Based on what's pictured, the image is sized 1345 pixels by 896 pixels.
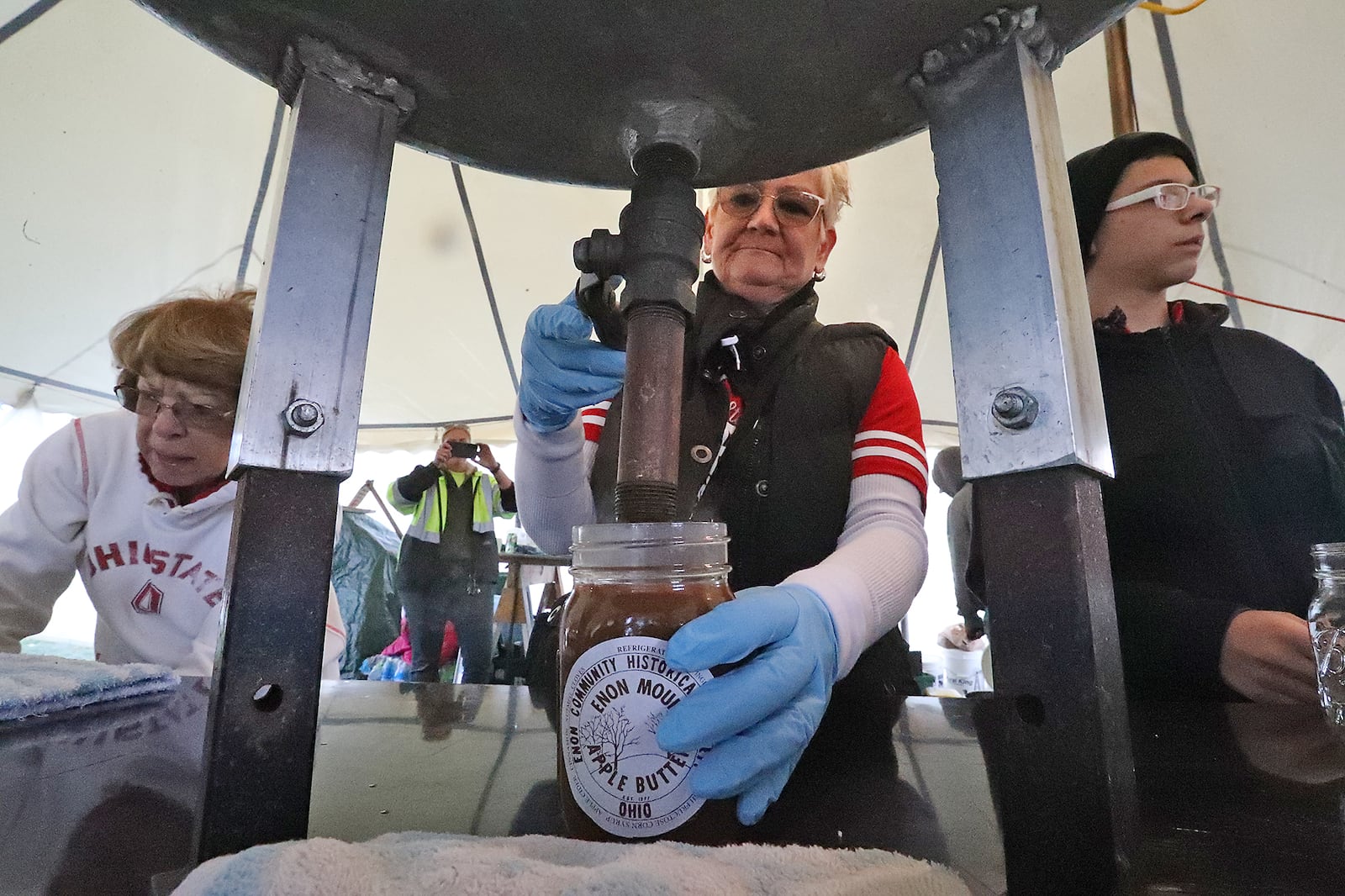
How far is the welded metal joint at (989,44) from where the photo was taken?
208 mm

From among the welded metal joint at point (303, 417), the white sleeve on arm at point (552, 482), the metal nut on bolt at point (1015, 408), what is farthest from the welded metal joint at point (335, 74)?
the white sleeve on arm at point (552, 482)

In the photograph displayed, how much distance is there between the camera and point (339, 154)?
0.74 ft

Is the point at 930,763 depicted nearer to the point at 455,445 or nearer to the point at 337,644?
the point at 337,644

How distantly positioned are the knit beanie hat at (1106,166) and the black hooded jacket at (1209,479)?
0.13 metres

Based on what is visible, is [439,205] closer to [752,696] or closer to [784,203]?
[784,203]

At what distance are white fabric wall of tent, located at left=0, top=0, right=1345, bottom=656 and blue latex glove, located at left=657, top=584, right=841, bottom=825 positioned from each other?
6.81ft

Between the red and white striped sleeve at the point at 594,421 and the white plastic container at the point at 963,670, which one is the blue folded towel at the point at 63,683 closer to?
the red and white striped sleeve at the point at 594,421

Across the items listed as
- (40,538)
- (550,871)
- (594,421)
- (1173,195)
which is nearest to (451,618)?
(40,538)

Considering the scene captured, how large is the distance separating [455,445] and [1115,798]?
208 centimetres

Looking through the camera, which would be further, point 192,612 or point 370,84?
point 192,612

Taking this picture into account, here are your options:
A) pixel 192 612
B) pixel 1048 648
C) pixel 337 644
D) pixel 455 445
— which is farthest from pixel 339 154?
pixel 455 445

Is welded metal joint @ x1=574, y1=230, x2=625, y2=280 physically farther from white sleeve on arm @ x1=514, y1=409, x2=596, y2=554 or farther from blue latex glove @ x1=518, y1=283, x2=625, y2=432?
white sleeve on arm @ x1=514, y1=409, x2=596, y2=554

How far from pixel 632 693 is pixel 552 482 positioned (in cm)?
38

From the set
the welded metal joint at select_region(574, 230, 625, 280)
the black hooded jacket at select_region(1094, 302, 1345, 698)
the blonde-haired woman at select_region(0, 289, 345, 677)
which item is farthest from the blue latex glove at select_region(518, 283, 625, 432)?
the black hooded jacket at select_region(1094, 302, 1345, 698)
